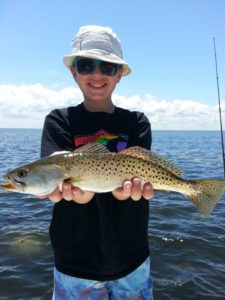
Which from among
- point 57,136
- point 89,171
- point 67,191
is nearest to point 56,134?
point 57,136

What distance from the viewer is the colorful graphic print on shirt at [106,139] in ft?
14.5

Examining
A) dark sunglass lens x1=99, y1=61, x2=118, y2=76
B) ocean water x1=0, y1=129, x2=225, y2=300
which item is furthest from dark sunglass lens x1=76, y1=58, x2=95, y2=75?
ocean water x1=0, y1=129, x2=225, y2=300

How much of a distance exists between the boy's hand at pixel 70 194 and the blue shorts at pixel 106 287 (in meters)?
0.92

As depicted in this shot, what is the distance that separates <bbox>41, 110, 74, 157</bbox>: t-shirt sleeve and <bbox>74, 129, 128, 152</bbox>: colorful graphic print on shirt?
128 mm

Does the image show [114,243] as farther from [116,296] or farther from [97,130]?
[97,130]

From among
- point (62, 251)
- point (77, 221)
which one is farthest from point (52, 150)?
point (62, 251)

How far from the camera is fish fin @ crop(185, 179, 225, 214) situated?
14.6 feet

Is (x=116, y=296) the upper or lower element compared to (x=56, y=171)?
lower

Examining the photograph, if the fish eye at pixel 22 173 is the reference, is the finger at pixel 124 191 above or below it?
below

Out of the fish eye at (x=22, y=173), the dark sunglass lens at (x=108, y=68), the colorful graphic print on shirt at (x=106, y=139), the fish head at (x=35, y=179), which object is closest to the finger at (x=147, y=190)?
the colorful graphic print on shirt at (x=106, y=139)

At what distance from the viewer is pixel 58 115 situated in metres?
4.50

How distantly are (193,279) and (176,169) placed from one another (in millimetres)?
5359

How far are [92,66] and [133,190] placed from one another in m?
1.72

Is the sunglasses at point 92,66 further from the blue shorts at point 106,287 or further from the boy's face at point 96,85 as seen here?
the blue shorts at point 106,287
